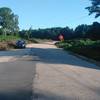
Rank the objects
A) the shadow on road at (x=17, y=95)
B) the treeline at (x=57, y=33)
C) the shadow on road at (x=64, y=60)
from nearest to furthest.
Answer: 1. the shadow on road at (x=17, y=95)
2. the shadow on road at (x=64, y=60)
3. the treeline at (x=57, y=33)

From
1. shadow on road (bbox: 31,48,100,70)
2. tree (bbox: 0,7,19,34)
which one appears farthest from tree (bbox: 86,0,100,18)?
tree (bbox: 0,7,19,34)

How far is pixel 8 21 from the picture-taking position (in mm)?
132125

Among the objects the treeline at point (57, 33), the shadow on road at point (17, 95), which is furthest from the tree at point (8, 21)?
the shadow on road at point (17, 95)

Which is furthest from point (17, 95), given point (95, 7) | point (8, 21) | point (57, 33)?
point (57, 33)

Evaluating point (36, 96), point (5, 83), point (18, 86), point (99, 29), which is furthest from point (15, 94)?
point (99, 29)

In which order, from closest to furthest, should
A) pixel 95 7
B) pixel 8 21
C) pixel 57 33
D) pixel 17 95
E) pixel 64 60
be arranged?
pixel 17 95
pixel 64 60
pixel 95 7
pixel 8 21
pixel 57 33

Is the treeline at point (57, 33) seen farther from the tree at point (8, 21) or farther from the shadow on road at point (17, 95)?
the shadow on road at point (17, 95)

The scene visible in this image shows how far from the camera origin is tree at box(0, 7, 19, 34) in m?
132

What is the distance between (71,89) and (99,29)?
52570 millimetres

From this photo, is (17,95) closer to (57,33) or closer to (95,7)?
(95,7)

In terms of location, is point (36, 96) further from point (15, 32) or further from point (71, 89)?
point (15, 32)

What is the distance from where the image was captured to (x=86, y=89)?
13.0 meters

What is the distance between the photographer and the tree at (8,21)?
13230cm

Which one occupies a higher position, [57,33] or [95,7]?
[95,7]
